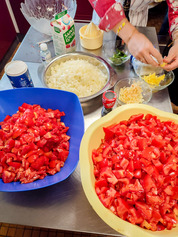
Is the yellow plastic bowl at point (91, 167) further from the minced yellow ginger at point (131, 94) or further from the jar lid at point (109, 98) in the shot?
the minced yellow ginger at point (131, 94)

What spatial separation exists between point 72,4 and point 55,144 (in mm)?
1452

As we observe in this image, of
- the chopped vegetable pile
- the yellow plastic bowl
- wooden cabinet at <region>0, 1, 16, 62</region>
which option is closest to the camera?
the yellow plastic bowl

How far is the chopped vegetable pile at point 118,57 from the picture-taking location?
1.61 m

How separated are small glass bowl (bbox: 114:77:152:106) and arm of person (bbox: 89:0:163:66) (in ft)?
0.59

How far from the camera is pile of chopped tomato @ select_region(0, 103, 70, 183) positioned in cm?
97

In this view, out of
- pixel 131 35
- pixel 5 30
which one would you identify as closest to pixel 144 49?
pixel 131 35

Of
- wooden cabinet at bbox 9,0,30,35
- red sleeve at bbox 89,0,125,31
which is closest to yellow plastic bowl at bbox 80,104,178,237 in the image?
red sleeve at bbox 89,0,125,31

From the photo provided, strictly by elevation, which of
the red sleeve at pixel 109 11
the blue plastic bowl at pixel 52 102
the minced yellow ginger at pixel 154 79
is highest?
the red sleeve at pixel 109 11

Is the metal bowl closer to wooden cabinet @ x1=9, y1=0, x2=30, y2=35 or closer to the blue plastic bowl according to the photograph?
the blue plastic bowl

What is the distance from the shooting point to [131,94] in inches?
53.6

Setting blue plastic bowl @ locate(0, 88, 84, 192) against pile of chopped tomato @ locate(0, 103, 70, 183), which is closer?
pile of chopped tomato @ locate(0, 103, 70, 183)

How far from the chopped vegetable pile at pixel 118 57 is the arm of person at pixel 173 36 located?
0.38 metres

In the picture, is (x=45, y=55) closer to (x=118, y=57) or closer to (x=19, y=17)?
(x=118, y=57)

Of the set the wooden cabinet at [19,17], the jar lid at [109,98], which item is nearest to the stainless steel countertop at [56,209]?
the jar lid at [109,98]
